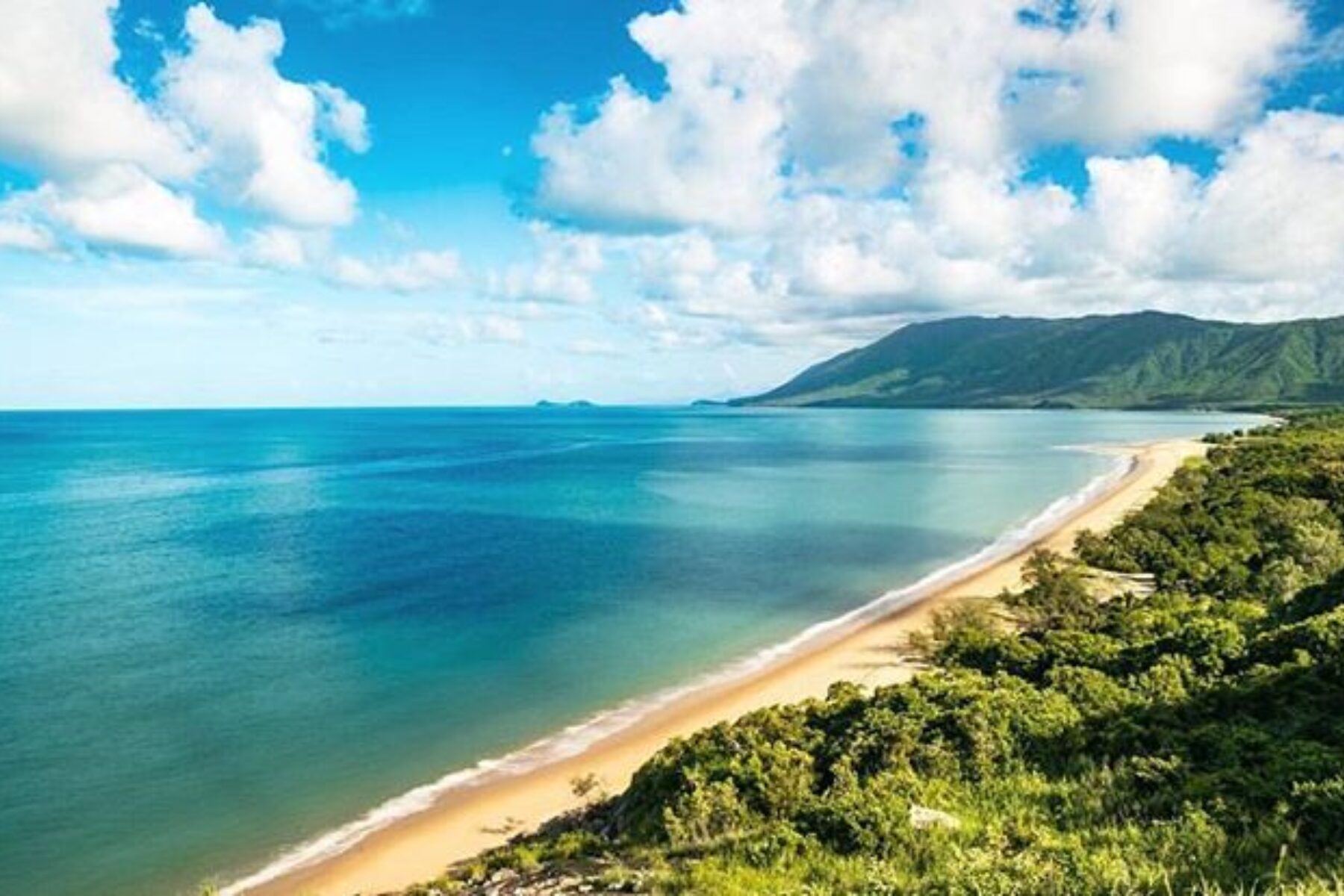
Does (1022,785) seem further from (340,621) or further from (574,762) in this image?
(340,621)

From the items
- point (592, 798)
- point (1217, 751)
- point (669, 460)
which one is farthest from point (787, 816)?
point (669, 460)

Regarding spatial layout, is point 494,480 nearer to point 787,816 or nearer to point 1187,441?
point 787,816

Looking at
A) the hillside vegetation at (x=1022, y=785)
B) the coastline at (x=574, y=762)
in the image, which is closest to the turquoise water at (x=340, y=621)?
the coastline at (x=574, y=762)

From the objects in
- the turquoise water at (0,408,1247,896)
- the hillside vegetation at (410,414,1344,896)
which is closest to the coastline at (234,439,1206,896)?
the turquoise water at (0,408,1247,896)

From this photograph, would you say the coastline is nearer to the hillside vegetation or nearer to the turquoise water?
the turquoise water

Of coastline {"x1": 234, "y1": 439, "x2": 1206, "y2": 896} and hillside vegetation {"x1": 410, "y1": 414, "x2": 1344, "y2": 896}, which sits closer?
hillside vegetation {"x1": 410, "y1": 414, "x2": 1344, "y2": 896}

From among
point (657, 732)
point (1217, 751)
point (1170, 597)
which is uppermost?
point (1217, 751)
